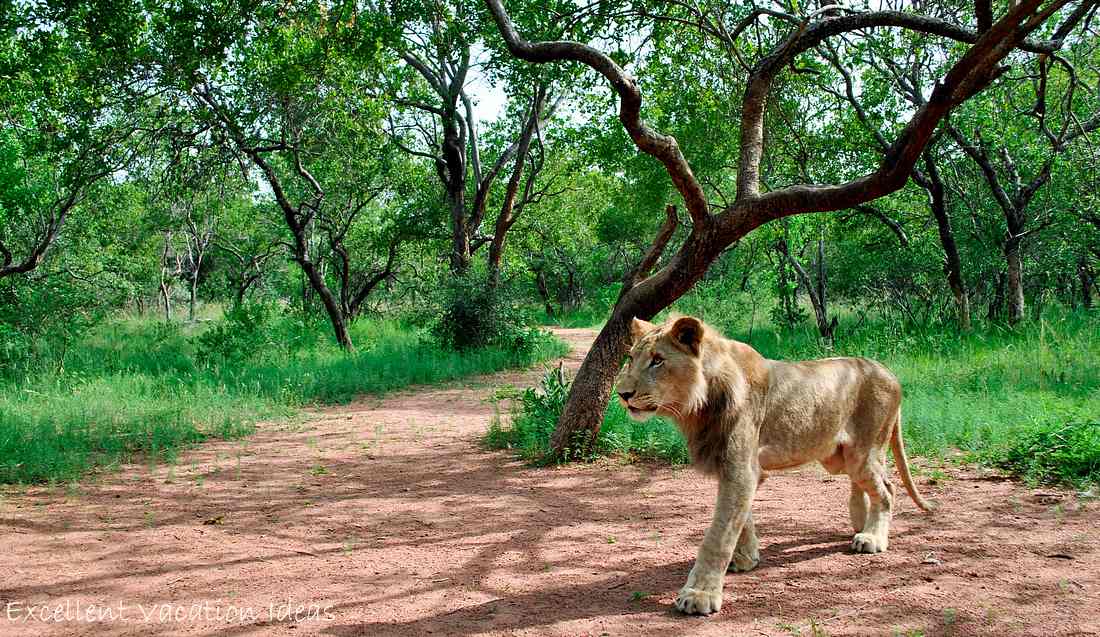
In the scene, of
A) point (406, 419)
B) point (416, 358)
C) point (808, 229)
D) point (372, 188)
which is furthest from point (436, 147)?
point (406, 419)

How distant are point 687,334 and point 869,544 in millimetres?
1883

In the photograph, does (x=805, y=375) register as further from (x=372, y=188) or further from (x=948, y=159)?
(x=372, y=188)

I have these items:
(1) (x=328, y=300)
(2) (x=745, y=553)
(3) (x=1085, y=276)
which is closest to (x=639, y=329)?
(2) (x=745, y=553)

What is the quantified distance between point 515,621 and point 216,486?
4.25 m

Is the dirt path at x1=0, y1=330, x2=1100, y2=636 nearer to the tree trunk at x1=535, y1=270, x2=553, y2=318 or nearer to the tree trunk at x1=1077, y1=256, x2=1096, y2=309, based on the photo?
the tree trunk at x1=1077, y1=256, x2=1096, y2=309

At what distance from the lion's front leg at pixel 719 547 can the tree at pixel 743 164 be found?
11.1 ft

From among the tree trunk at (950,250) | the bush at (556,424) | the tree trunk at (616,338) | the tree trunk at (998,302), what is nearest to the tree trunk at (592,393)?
the tree trunk at (616,338)

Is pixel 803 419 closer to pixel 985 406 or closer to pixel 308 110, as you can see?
pixel 985 406

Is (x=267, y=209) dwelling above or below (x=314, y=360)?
above

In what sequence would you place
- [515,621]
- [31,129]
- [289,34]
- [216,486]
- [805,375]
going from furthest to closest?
[31,129]
[289,34]
[216,486]
[805,375]
[515,621]

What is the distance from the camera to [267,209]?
1130 inches

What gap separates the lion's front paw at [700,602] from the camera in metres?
3.68

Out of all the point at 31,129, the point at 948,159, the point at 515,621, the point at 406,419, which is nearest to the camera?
the point at 515,621

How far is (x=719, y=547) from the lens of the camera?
377 cm
